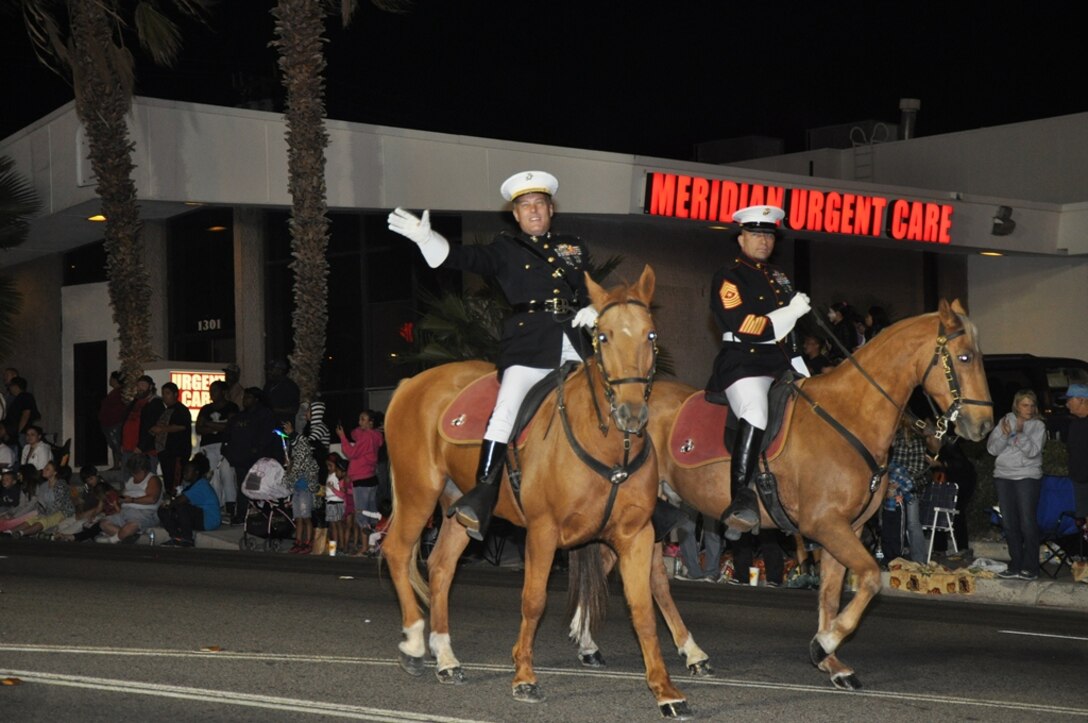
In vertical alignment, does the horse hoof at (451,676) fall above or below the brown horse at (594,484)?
below

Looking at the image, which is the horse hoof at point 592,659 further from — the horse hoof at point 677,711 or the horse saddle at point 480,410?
the horse hoof at point 677,711

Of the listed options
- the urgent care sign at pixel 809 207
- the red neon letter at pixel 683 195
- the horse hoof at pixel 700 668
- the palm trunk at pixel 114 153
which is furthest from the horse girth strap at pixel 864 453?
the palm trunk at pixel 114 153

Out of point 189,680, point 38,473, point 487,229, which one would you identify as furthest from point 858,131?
point 189,680

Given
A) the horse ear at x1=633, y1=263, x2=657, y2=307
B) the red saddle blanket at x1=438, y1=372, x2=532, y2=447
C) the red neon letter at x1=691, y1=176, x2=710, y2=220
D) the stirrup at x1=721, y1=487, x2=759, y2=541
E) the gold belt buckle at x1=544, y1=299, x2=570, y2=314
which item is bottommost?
the stirrup at x1=721, y1=487, x2=759, y2=541

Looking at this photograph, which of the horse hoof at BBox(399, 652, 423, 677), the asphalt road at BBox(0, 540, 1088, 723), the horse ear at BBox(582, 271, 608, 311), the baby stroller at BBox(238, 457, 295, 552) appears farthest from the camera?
the baby stroller at BBox(238, 457, 295, 552)

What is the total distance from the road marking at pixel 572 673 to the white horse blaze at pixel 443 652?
1.27ft

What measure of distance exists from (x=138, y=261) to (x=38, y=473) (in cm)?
387

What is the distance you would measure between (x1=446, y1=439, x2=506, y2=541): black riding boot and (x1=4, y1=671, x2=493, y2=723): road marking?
1.34 meters

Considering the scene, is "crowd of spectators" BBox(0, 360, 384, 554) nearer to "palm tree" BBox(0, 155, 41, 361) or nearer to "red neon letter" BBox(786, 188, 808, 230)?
"palm tree" BBox(0, 155, 41, 361)

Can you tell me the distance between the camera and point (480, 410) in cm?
952

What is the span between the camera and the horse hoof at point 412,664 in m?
9.16

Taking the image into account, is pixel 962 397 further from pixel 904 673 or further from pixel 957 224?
pixel 957 224

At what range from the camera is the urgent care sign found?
2339cm

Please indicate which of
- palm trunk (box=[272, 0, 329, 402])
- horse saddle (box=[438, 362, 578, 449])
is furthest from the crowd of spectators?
horse saddle (box=[438, 362, 578, 449])
